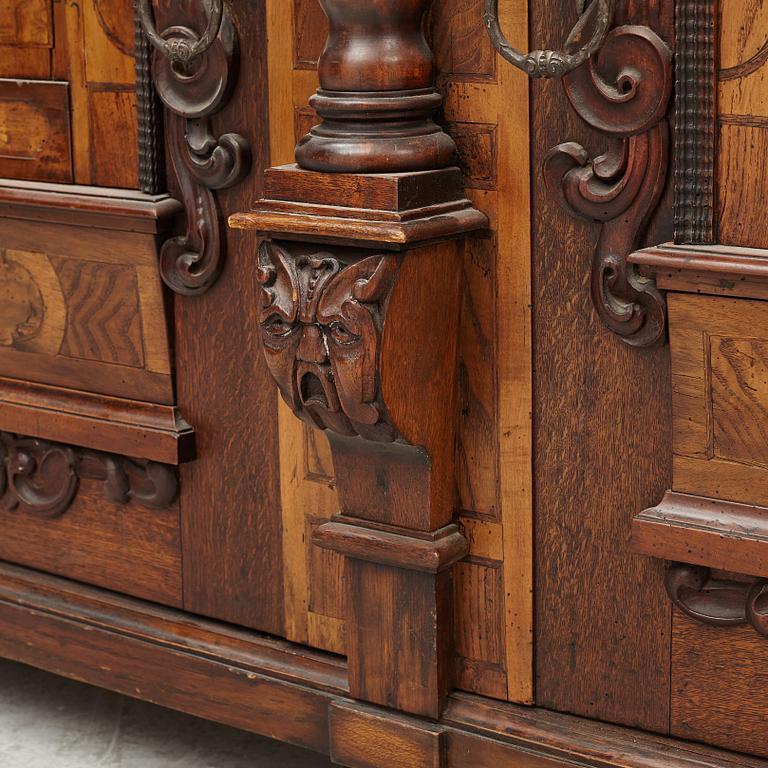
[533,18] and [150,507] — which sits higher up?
[533,18]

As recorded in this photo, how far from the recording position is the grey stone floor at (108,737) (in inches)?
90.3

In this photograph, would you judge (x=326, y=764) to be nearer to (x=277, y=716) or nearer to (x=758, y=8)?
(x=277, y=716)

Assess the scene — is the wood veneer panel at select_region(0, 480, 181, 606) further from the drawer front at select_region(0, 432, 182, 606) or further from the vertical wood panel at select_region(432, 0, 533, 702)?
the vertical wood panel at select_region(432, 0, 533, 702)

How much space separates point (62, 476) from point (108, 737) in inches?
16.4

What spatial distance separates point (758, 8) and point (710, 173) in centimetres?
17

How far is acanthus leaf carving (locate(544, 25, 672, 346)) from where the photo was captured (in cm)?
162

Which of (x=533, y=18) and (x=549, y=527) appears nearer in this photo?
(x=533, y=18)

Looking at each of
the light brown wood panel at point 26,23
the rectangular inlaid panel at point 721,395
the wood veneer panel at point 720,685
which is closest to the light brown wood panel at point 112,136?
the light brown wood panel at point 26,23

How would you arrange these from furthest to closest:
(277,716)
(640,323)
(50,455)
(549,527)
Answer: (50,455), (277,716), (549,527), (640,323)

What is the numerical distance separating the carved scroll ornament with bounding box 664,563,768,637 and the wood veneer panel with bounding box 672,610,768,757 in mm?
22

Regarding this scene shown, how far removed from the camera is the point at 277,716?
82.0 inches

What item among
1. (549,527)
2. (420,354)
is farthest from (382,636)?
(420,354)

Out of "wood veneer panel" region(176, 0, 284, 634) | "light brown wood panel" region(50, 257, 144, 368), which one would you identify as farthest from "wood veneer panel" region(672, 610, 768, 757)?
"light brown wood panel" region(50, 257, 144, 368)

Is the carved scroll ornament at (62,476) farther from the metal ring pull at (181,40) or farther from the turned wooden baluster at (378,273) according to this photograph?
the metal ring pull at (181,40)
